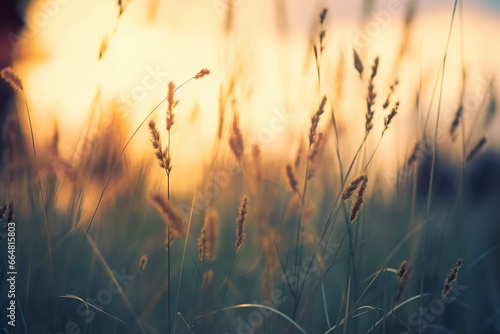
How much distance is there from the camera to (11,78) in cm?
104

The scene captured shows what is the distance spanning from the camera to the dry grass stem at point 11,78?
3.40 ft

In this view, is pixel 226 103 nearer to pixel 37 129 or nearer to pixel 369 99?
pixel 369 99

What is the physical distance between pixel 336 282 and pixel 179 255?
22.9 inches

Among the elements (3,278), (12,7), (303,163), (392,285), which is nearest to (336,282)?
(392,285)

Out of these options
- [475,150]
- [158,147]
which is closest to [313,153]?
[158,147]

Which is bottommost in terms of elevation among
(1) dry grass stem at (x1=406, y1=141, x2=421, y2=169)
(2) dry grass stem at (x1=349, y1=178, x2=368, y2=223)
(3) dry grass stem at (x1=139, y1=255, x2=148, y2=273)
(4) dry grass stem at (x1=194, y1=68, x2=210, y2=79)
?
(3) dry grass stem at (x1=139, y1=255, x2=148, y2=273)

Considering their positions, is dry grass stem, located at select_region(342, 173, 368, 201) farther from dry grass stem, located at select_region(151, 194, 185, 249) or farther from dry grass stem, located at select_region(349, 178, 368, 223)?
dry grass stem, located at select_region(151, 194, 185, 249)

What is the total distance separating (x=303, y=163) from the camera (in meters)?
1.34

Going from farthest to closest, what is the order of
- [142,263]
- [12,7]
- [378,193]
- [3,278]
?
[12,7], [378,193], [3,278], [142,263]

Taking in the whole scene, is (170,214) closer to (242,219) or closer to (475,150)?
(242,219)

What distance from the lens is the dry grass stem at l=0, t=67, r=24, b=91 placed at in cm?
104

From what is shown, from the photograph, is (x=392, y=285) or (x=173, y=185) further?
(x=173, y=185)

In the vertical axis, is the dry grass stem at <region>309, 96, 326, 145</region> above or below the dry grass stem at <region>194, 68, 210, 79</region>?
below

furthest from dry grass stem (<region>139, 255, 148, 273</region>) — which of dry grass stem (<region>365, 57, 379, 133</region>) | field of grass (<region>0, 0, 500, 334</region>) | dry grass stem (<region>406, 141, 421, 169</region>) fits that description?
dry grass stem (<region>406, 141, 421, 169</region>)
